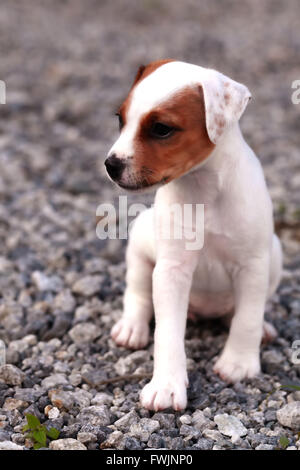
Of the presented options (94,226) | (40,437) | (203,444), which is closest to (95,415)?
(40,437)

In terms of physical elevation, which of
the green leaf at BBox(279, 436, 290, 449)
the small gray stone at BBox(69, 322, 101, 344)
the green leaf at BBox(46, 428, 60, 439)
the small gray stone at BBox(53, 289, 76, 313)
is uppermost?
the small gray stone at BBox(53, 289, 76, 313)

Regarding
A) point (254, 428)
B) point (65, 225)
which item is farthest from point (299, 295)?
point (65, 225)

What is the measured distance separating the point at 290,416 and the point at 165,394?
69cm

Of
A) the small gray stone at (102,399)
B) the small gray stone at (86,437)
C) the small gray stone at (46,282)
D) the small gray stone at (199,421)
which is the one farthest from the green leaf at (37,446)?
the small gray stone at (46,282)

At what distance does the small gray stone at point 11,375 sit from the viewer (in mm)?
3992

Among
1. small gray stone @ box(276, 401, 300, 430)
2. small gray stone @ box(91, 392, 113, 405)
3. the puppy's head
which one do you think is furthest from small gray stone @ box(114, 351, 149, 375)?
the puppy's head

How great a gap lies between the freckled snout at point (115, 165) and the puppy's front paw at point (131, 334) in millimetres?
1451

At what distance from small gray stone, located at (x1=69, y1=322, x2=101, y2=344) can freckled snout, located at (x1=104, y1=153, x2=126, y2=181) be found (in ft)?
5.25

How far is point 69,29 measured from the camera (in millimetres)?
12539

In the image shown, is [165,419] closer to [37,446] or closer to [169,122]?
[37,446]

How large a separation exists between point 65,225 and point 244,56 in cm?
608

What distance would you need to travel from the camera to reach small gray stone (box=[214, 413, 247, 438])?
141 inches

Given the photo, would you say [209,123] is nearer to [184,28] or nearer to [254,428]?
[254,428]

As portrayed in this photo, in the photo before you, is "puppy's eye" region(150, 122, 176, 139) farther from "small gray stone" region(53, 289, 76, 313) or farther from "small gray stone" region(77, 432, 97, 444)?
"small gray stone" region(53, 289, 76, 313)
